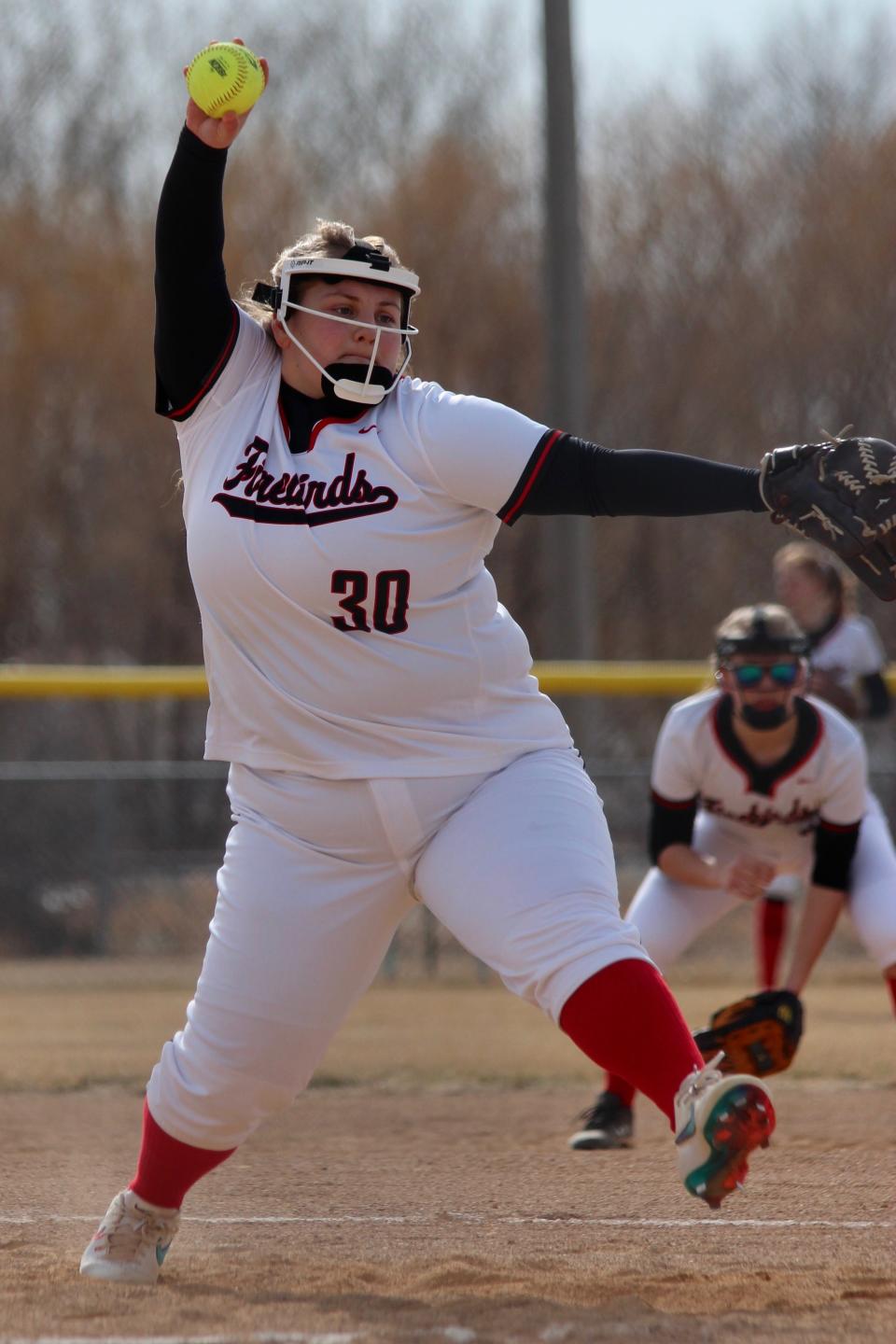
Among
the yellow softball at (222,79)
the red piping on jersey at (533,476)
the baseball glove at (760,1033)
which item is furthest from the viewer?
the baseball glove at (760,1033)

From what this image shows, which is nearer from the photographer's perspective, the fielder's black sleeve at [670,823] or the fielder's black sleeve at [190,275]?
the fielder's black sleeve at [190,275]

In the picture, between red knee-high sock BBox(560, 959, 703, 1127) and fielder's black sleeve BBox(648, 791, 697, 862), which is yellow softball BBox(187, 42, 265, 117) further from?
fielder's black sleeve BBox(648, 791, 697, 862)

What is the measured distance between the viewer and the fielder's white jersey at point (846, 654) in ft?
25.2

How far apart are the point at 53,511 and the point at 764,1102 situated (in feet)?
42.9

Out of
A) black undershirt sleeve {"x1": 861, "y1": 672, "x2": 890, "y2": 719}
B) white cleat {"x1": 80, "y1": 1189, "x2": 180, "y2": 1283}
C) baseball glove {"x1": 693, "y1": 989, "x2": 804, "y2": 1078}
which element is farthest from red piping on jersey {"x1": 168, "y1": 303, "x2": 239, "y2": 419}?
black undershirt sleeve {"x1": 861, "y1": 672, "x2": 890, "y2": 719}

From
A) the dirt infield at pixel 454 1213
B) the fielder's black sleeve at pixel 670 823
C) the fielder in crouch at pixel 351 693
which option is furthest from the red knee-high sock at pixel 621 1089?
the fielder in crouch at pixel 351 693

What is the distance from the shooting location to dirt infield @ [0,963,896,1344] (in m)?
2.90

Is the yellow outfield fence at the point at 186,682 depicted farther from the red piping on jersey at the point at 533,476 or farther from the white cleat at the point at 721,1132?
the white cleat at the point at 721,1132

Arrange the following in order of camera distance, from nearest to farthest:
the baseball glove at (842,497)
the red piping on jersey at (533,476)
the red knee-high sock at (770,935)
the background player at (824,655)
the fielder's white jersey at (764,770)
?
1. the baseball glove at (842,497)
2. the red piping on jersey at (533,476)
3. the fielder's white jersey at (764,770)
4. the red knee-high sock at (770,935)
5. the background player at (824,655)

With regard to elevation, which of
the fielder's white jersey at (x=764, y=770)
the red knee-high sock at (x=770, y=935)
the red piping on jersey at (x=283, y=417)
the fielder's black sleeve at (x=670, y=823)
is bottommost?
the red knee-high sock at (x=770, y=935)

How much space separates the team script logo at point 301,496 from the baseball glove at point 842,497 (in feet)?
2.09

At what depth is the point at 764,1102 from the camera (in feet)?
9.27

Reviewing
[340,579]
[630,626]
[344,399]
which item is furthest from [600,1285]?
[630,626]

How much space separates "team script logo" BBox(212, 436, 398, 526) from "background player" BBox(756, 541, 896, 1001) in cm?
423
